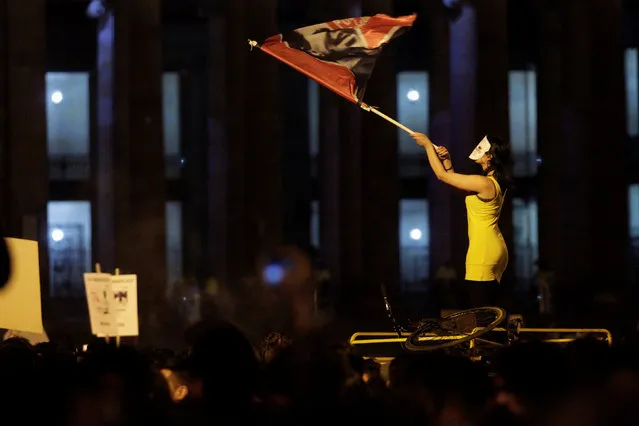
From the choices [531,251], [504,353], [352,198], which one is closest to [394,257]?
[352,198]

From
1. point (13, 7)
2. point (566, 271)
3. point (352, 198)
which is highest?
point (13, 7)

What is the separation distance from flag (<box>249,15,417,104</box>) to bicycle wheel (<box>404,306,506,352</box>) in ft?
12.5

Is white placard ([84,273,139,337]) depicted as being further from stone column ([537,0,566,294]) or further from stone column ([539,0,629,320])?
stone column ([537,0,566,294])

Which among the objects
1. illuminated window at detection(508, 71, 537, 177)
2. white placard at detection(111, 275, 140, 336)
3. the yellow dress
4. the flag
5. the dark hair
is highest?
illuminated window at detection(508, 71, 537, 177)

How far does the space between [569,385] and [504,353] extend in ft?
2.67

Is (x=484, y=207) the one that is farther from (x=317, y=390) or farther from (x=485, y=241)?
(x=317, y=390)

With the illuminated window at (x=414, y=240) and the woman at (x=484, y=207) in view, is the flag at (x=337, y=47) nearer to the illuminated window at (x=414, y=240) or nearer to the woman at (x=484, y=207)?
the woman at (x=484, y=207)

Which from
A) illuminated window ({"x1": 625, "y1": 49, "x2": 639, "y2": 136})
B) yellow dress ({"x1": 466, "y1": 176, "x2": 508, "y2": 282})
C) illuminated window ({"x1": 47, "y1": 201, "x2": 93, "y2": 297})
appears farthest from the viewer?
illuminated window ({"x1": 625, "y1": 49, "x2": 639, "y2": 136})

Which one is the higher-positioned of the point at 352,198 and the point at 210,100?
the point at 210,100

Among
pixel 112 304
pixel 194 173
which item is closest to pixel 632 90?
pixel 194 173

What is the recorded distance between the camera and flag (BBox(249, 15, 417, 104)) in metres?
14.5

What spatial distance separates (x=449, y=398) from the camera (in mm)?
7668

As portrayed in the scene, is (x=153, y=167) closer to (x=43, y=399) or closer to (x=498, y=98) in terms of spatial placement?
(x=498, y=98)

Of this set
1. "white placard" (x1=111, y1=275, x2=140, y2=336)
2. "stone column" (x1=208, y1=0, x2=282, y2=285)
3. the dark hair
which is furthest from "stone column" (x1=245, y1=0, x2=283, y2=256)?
the dark hair
